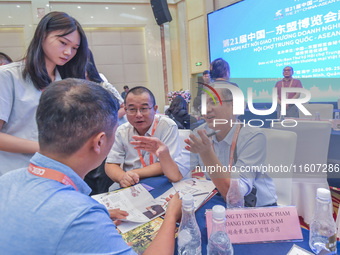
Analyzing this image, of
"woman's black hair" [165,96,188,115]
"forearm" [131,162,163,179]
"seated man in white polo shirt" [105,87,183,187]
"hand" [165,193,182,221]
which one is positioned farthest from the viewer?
"woman's black hair" [165,96,188,115]

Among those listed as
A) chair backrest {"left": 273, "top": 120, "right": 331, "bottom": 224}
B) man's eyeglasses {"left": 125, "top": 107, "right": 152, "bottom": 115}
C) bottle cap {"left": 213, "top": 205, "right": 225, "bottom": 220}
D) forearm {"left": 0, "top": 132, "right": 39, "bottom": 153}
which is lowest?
chair backrest {"left": 273, "top": 120, "right": 331, "bottom": 224}

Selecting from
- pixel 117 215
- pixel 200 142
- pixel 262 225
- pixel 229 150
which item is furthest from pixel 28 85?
pixel 262 225

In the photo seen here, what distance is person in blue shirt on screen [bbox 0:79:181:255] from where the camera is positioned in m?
0.49

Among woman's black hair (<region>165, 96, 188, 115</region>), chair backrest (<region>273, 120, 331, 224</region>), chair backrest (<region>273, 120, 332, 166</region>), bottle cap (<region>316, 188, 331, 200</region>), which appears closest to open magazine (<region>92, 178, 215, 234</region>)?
bottle cap (<region>316, 188, 331, 200</region>)

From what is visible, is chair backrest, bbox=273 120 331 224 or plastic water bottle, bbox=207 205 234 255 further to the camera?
chair backrest, bbox=273 120 331 224

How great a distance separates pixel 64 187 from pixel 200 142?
1.57 feet

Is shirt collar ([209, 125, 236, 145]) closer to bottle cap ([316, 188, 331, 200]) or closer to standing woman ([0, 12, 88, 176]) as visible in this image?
bottle cap ([316, 188, 331, 200])

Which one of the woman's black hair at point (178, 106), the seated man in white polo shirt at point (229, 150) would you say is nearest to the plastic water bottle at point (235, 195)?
the seated man in white polo shirt at point (229, 150)

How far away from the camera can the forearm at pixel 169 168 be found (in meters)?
1.33

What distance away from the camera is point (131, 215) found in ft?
3.16

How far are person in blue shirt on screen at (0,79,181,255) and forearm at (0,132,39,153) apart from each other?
538mm

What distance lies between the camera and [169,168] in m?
1.34

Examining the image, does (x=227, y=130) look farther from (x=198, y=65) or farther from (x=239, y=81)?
(x=198, y=65)

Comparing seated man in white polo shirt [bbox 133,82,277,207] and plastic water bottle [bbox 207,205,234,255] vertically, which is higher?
seated man in white polo shirt [bbox 133,82,277,207]
